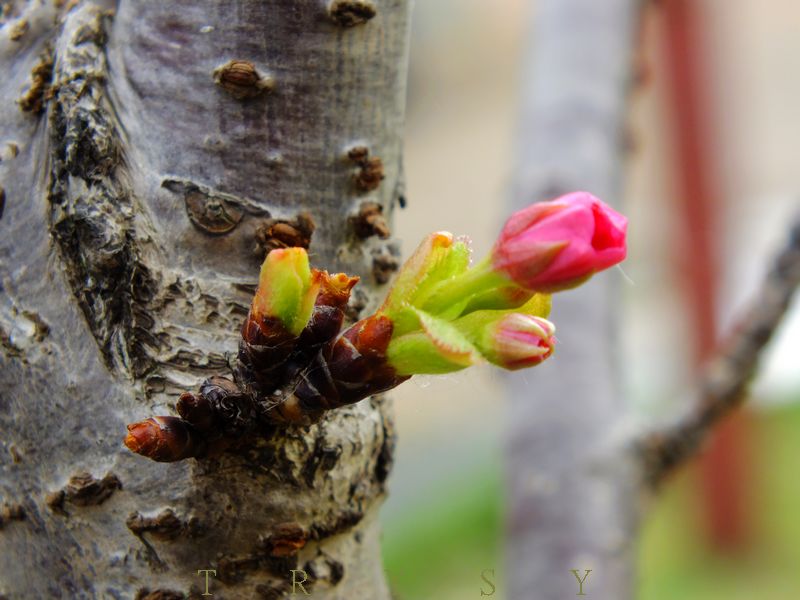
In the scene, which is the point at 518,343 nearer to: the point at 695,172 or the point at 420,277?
the point at 420,277

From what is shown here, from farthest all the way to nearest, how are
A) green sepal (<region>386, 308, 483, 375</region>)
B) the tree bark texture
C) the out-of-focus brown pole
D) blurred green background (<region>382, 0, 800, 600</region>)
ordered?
blurred green background (<region>382, 0, 800, 600</region>)
the out-of-focus brown pole
the tree bark texture
green sepal (<region>386, 308, 483, 375</region>)

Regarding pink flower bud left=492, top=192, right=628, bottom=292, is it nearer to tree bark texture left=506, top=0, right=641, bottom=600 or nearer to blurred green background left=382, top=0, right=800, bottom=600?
blurred green background left=382, top=0, right=800, bottom=600

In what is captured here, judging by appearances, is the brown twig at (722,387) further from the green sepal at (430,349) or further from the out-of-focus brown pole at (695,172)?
the out-of-focus brown pole at (695,172)

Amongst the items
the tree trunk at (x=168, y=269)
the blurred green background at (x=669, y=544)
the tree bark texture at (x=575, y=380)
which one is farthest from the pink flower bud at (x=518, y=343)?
the blurred green background at (x=669, y=544)

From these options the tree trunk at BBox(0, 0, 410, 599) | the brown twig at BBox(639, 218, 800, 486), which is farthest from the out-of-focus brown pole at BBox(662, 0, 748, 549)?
the tree trunk at BBox(0, 0, 410, 599)

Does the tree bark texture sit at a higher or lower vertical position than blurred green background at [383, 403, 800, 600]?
higher

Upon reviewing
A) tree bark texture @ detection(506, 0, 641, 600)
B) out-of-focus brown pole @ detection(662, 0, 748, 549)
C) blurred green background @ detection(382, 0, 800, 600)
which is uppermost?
tree bark texture @ detection(506, 0, 641, 600)
